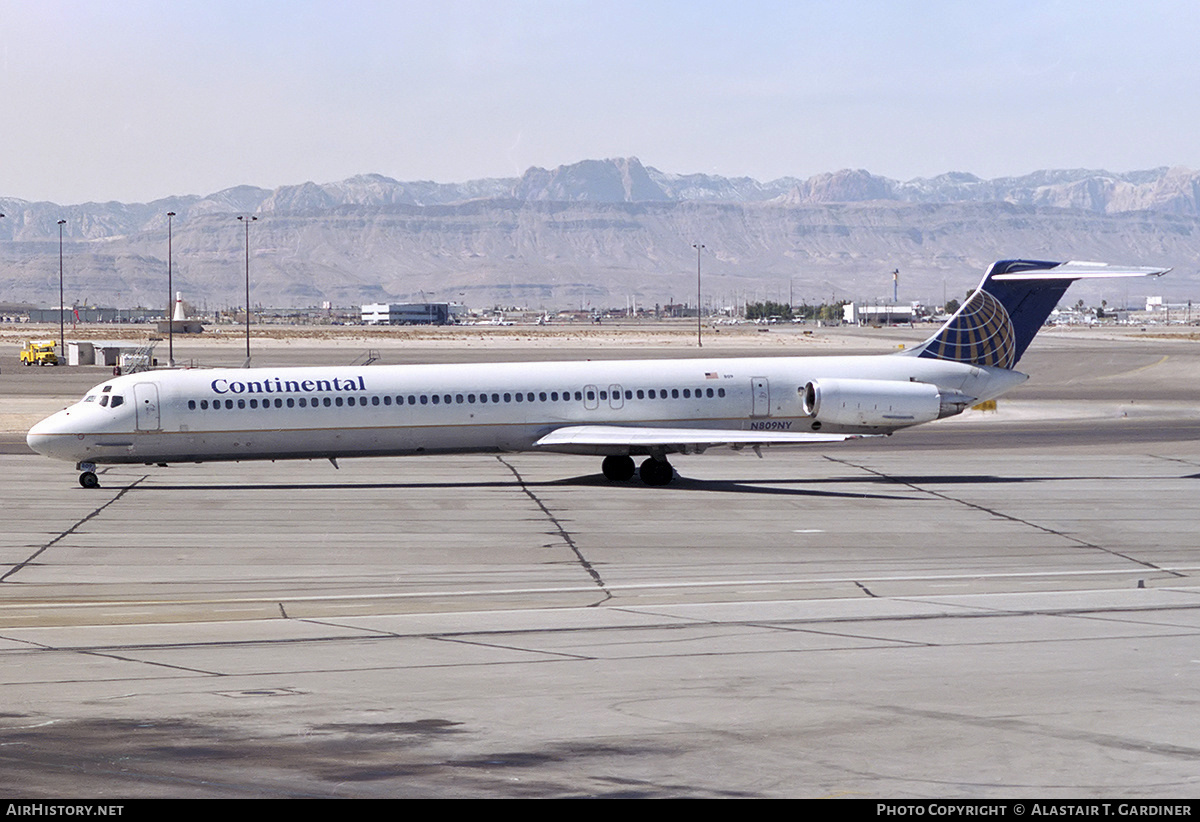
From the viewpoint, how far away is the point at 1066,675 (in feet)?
52.2

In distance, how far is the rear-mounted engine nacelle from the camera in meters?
36.6

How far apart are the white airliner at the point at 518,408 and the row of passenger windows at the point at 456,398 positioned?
0.11 ft

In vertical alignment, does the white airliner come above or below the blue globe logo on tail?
below

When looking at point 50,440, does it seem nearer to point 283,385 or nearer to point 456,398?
point 283,385

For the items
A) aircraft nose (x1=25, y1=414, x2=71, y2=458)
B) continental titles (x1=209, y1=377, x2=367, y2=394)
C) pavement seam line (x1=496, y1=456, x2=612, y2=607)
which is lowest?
pavement seam line (x1=496, y1=456, x2=612, y2=607)

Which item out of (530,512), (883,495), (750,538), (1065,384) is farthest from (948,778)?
(1065,384)

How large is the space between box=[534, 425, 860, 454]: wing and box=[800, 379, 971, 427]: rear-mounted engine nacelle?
0.96 meters

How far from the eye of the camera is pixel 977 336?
128 feet

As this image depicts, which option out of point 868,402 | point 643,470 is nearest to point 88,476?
point 643,470

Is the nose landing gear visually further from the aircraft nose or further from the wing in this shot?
the wing

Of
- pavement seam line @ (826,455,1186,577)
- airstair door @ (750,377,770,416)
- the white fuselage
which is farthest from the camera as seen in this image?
airstair door @ (750,377,770,416)

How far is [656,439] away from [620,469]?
6.52ft

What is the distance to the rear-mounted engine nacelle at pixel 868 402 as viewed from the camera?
36562mm

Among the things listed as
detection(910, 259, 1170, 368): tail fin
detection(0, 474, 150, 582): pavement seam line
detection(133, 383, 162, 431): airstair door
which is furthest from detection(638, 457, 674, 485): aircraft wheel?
detection(0, 474, 150, 582): pavement seam line
